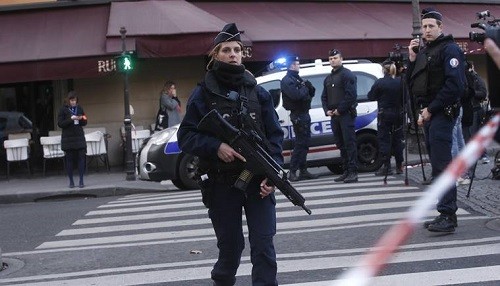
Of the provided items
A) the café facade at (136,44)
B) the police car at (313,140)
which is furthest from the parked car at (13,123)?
the police car at (313,140)

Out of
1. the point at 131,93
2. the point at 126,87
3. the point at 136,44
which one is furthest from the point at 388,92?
the point at 131,93

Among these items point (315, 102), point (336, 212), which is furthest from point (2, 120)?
point (336, 212)

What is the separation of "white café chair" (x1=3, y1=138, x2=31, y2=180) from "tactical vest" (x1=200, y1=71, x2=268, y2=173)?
12916 millimetres

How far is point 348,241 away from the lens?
27.7 feet

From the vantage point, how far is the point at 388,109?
43.0 ft

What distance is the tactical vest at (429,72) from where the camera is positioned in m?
7.89

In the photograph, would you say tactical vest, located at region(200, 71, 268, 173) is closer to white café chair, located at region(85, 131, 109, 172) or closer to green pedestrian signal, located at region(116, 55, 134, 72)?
green pedestrian signal, located at region(116, 55, 134, 72)

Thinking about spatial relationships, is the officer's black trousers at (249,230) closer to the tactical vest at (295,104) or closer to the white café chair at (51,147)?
the tactical vest at (295,104)

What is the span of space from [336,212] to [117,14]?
10.2 m

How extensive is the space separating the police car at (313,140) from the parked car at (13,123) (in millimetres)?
5619

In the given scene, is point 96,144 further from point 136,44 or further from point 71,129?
point 71,129

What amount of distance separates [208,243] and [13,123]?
1148 centimetres

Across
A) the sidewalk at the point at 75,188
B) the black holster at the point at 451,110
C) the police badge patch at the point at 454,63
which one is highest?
the police badge patch at the point at 454,63

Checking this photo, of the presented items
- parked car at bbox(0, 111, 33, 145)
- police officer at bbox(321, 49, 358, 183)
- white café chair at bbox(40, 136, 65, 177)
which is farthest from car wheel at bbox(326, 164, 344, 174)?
parked car at bbox(0, 111, 33, 145)
